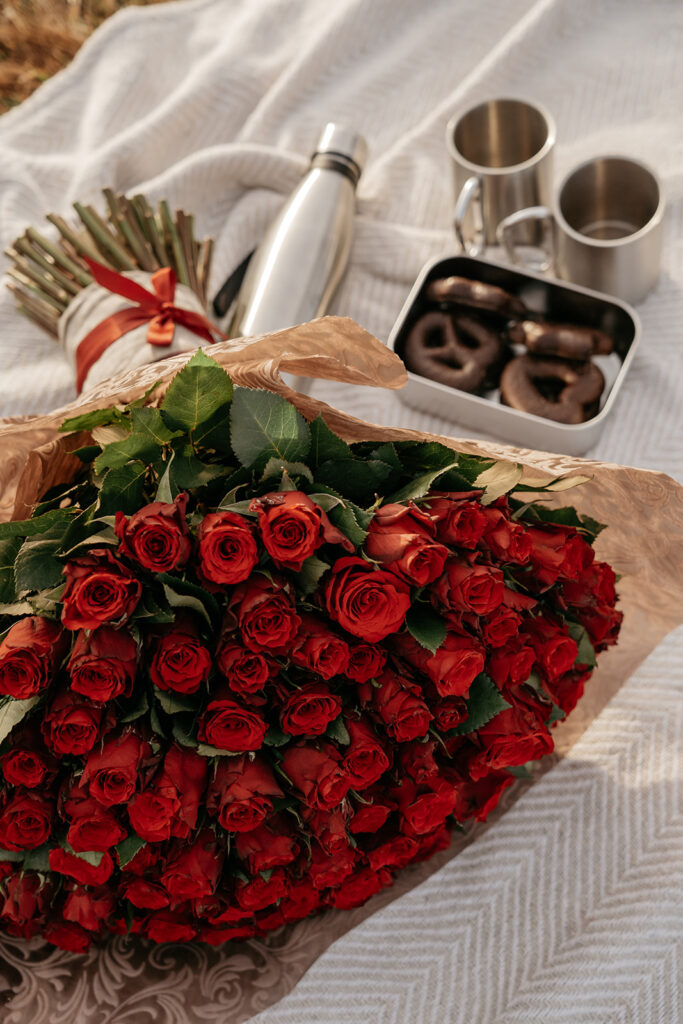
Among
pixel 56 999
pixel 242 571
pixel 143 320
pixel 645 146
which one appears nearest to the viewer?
pixel 242 571

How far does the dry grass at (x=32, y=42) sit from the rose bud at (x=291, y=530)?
799mm

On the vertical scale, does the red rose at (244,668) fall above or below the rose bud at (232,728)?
above

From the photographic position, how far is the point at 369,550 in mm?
368

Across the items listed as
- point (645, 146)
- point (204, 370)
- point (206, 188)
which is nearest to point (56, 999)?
point (204, 370)

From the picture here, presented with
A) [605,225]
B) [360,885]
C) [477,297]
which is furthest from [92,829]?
[605,225]

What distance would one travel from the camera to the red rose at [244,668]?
13.5 inches

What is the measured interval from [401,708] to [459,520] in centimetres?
7

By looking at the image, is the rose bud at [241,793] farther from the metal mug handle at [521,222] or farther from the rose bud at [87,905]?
the metal mug handle at [521,222]

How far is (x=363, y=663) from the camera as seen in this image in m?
0.36

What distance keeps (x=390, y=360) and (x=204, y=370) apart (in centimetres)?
9

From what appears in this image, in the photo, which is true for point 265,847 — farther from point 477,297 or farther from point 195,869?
point 477,297

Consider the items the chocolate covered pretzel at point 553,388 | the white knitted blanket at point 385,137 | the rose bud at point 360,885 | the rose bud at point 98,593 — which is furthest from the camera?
the chocolate covered pretzel at point 553,388

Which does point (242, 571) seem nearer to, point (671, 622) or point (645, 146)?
point (671, 622)

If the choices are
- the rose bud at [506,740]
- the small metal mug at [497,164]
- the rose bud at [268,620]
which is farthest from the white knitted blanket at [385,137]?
the rose bud at [268,620]
